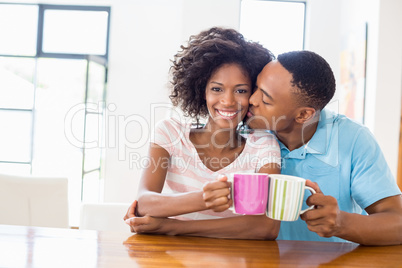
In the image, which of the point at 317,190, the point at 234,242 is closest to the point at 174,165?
the point at 234,242

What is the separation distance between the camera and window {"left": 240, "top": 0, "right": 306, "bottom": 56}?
4367mm

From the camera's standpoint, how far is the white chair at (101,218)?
1.58 metres

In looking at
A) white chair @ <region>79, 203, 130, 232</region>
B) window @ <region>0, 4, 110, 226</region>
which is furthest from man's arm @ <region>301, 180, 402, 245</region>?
window @ <region>0, 4, 110, 226</region>

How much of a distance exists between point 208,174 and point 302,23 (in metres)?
3.66

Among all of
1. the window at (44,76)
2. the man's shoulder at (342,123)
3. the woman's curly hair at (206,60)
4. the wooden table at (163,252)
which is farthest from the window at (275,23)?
the wooden table at (163,252)

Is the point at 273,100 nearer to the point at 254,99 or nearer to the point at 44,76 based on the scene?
the point at 254,99

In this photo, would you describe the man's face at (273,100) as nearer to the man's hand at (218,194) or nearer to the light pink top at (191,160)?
the light pink top at (191,160)

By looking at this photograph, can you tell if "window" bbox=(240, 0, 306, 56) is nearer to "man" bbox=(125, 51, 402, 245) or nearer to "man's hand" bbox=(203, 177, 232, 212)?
"man" bbox=(125, 51, 402, 245)

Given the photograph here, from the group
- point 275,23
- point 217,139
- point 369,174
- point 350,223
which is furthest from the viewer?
point 275,23

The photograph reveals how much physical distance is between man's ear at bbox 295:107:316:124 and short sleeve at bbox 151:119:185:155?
44cm

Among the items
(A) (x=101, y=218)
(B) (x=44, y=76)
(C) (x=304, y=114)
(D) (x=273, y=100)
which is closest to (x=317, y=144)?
(C) (x=304, y=114)

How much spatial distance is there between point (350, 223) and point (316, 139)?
42 cm

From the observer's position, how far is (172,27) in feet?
16.1

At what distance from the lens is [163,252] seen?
2.81 ft
